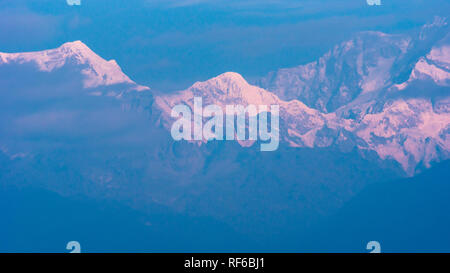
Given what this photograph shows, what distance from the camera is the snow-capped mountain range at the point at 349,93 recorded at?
1139 cm

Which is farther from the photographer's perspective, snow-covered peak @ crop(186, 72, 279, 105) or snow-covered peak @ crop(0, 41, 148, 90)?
snow-covered peak @ crop(0, 41, 148, 90)

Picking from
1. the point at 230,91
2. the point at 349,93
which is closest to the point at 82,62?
the point at 230,91

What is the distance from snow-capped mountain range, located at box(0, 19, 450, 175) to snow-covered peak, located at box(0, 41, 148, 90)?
0.6 inches

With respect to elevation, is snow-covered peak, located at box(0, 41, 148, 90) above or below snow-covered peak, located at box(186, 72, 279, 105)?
above

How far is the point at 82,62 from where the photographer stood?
1156cm

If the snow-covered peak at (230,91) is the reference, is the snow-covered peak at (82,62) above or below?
above

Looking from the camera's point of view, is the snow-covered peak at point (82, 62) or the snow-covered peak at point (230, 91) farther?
the snow-covered peak at point (82, 62)

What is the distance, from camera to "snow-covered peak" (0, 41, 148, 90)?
37.7 ft

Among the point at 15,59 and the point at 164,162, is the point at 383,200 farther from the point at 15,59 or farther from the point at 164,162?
the point at 15,59

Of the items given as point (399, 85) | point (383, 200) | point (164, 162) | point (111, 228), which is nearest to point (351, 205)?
point (383, 200)

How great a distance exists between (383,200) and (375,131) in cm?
104

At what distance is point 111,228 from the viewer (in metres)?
11.1

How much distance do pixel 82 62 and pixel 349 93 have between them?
13.2 ft

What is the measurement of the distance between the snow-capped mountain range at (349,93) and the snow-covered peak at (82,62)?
0.01m
